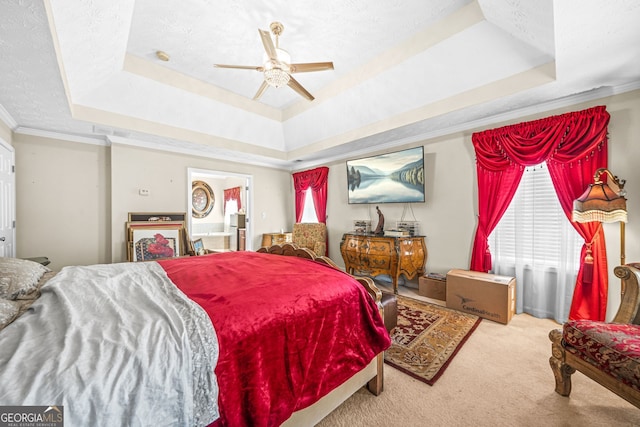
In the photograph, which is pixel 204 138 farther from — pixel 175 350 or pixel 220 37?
pixel 175 350

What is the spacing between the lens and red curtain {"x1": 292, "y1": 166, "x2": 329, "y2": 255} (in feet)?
17.5

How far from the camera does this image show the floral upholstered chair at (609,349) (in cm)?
126

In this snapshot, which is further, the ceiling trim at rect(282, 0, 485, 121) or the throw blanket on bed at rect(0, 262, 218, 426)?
the ceiling trim at rect(282, 0, 485, 121)

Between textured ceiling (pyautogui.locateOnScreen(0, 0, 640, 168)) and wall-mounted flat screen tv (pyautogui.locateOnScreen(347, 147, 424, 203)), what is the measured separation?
379mm

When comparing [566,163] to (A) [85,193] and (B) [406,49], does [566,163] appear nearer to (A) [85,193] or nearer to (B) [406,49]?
(B) [406,49]

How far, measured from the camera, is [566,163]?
2.62 meters

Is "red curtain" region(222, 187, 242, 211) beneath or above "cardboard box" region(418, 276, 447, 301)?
above

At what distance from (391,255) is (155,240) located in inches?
150

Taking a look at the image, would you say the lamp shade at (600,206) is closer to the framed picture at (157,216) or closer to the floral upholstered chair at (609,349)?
the floral upholstered chair at (609,349)

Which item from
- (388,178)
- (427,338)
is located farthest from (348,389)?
(388,178)

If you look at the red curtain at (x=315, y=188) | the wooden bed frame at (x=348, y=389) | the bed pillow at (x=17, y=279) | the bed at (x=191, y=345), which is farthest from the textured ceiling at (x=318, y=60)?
the wooden bed frame at (x=348, y=389)

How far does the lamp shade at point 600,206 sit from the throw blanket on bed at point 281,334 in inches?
90.7

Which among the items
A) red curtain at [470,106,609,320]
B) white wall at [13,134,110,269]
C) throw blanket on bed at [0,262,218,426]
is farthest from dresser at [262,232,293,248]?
throw blanket on bed at [0,262,218,426]

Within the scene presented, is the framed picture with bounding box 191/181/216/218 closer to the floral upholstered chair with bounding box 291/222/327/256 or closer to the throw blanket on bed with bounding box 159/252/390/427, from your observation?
the floral upholstered chair with bounding box 291/222/327/256
